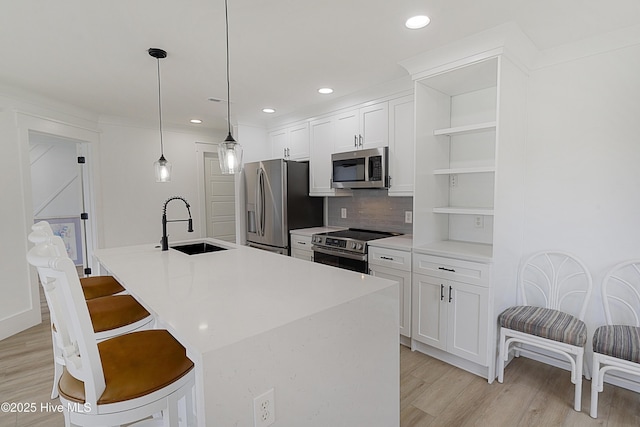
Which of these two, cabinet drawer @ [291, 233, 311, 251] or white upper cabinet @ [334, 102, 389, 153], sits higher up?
white upper cabinet @ [334, 102, 389, 153]

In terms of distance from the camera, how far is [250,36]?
2.17 m

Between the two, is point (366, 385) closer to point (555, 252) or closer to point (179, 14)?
point (555, 252)

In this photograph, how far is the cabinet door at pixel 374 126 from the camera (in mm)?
3201

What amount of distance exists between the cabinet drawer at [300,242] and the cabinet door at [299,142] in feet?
3.42

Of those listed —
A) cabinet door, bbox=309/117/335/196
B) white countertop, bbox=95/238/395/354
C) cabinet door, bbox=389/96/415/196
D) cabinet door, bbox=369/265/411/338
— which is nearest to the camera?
white countertop, bbox=95/238/395/354

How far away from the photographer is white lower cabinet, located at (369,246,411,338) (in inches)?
110

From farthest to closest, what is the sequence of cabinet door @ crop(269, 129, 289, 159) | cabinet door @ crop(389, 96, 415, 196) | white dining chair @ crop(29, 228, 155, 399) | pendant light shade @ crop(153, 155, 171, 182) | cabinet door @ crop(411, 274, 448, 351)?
cabinet door @ crop(269, 129, 289, 159) → cabinet door @ crop(389, 96, 415, 196) → pendant light shade @ crop(153, 155, 171, 182) → cabinet door @ crop(411, 274, 448, 351) → white dining chair @ crop(29, 228, 155, 399)

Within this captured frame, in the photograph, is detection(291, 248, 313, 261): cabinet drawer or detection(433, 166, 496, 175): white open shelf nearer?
detection(433, 166, 496, 175): white open shelf

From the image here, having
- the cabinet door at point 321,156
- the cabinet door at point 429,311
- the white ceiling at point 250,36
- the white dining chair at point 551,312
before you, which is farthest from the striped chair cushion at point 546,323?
the cabinet door at point 321,156

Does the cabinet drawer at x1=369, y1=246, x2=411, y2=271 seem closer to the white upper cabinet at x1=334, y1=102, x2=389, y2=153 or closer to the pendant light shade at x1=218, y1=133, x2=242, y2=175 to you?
the white upper cabinet at x1=334, y1=102, x2=389, y2=153

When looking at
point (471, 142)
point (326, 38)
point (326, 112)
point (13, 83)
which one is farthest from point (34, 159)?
point (471, 142)

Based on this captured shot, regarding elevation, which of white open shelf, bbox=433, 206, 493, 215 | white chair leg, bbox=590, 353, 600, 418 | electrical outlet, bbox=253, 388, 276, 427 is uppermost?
white open shelf, bbox=433, 206, 493, 215

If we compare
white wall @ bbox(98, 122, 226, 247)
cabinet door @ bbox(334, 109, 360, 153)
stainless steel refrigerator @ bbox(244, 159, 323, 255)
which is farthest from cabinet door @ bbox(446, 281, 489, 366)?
white wall @ bbox(98, 122, 226, 247)

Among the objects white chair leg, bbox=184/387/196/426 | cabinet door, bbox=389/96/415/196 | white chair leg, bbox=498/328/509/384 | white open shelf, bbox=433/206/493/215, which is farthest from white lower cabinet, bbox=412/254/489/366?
white chair leg, bbox=184/387/196/426
